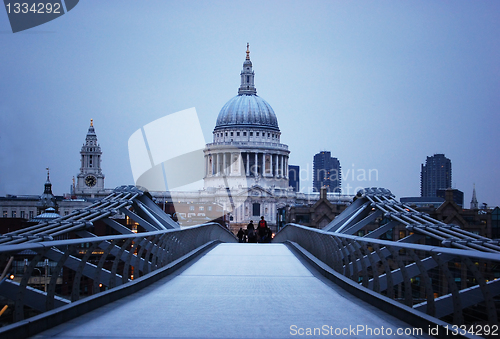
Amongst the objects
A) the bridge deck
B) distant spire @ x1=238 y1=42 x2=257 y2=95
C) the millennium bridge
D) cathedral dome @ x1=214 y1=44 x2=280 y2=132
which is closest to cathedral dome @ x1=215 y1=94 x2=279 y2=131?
cathedral dome @ x1=214 y1=44 x2=280 y2=132

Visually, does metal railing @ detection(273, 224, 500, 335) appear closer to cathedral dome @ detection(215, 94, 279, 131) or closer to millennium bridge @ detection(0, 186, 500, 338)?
millennium bridge @ detection(0, 186, 500, 338)

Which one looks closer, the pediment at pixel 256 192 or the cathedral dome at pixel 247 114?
the pediment at pixel 256 192

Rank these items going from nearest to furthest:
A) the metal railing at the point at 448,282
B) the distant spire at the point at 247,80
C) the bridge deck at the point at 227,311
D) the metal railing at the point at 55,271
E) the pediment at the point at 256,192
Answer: the metal railing at the point at 448,282, the metal railing at the point at 55,271, the bridge deck at the point at 227,311, the pediment at the point at 256,192, the distant spire at the point at 247,80

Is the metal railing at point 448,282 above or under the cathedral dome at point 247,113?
under

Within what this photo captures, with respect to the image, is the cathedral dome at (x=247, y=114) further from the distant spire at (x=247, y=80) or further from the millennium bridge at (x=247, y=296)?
the millennium bridge at (x=247, y=296)

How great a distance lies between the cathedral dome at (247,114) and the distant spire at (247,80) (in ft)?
10.5

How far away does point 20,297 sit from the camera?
770cm

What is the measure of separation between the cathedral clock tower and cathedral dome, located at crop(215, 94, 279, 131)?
31586 mm

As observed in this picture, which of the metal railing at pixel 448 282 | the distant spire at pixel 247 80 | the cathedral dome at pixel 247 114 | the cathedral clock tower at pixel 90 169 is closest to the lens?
the metal railing at pixel 448 282

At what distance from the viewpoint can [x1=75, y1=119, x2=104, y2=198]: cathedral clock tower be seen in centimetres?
18112

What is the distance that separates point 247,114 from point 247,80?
15.6 metres

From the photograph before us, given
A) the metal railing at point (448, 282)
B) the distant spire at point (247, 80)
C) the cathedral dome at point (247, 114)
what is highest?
the distant spire at point (247, 80)

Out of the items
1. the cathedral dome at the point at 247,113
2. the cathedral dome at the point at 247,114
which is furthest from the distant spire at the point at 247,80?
the cathedral dome at the point at 247,114

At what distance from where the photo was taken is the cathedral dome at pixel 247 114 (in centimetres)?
17600
